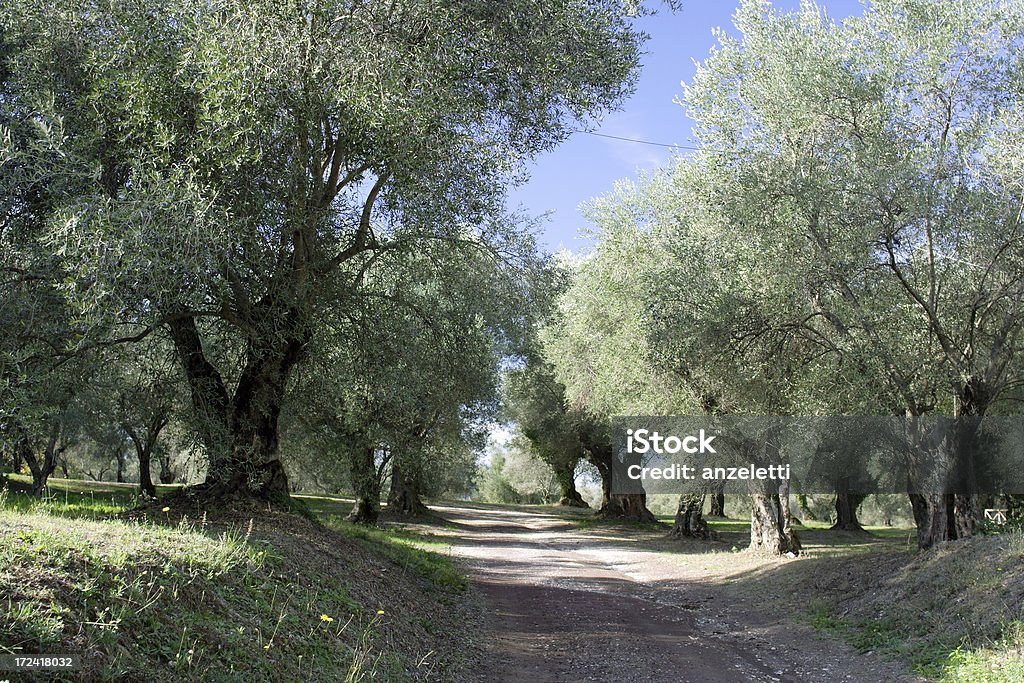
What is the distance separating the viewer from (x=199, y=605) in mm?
6395

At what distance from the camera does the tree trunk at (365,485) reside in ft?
59.8

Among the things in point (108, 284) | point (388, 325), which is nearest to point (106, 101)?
point (108, 284)

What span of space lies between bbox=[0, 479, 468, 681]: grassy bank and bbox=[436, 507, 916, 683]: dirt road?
129cm

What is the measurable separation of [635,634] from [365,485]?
495 inches

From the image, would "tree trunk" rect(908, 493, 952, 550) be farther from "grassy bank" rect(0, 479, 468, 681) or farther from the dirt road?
"grassy bank" rect(0, 479, 468, 681)

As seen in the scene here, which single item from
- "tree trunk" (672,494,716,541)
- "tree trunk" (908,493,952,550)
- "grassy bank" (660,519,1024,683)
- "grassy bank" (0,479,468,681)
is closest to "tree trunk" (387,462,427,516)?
"tree trunk" (672,494,716,541)

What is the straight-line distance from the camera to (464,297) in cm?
1377

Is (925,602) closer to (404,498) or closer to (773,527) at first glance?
(773,527)

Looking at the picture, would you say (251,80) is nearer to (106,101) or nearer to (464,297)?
(106,101)

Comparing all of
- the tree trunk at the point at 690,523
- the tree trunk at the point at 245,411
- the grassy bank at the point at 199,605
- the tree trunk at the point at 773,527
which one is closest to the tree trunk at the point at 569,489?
the tree trunk at the point at 690,523

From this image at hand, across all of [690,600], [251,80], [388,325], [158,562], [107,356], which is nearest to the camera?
[158,562]

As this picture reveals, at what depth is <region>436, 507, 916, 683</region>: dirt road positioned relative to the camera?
942 cm

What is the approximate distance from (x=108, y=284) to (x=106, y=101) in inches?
126

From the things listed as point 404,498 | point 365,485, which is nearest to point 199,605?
point 365,485
